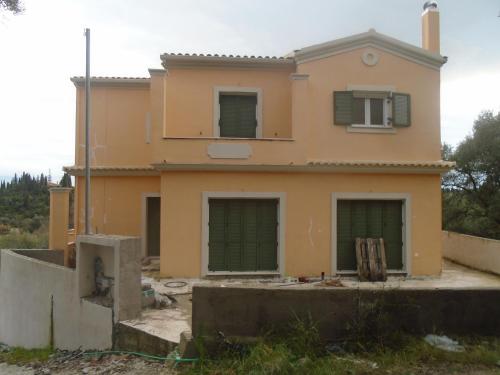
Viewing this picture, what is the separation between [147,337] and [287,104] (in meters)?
7.54

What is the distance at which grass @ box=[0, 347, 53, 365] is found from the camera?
7.05 m

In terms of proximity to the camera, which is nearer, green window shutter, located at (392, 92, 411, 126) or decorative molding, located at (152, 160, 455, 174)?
decorative molding, located at (152, 160, 455, 174)

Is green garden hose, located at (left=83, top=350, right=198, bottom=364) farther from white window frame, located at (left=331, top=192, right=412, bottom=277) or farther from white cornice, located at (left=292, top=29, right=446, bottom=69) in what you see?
white cornice, located at (left=292, top=29, right=446, bottom=69)

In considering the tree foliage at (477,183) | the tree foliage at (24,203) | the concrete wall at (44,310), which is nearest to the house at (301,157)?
the concrete wall at (44,310)

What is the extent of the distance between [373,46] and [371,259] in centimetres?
595

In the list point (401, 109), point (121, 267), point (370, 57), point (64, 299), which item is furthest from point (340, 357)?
point (370, 57)

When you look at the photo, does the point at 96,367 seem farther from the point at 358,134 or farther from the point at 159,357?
the point at 358,134

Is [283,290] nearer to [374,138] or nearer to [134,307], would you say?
[134,307]

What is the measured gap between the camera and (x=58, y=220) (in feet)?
36.6

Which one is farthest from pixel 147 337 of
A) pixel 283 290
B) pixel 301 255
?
pixel 301 255

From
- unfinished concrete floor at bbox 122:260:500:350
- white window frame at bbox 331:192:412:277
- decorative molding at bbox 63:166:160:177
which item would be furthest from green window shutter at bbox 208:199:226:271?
decorative molding at bbox 63:166:160:177

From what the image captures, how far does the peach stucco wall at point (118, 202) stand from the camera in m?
12.1

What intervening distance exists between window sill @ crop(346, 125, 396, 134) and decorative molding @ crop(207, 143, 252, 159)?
2975mm

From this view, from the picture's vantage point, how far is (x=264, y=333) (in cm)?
502
